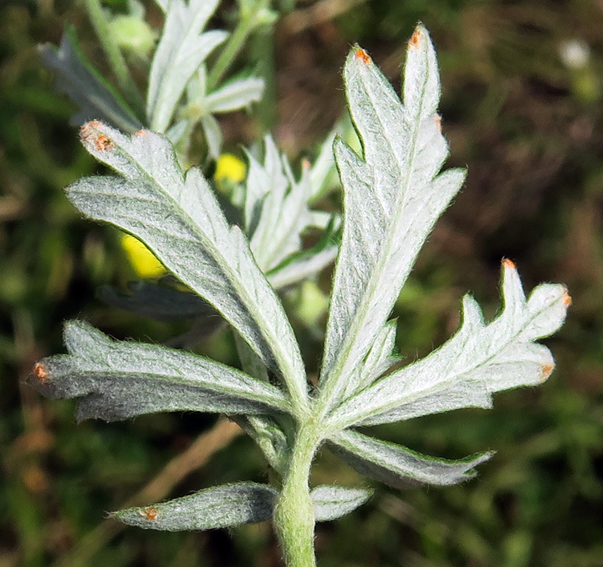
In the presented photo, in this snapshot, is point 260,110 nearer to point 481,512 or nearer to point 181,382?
point 481,512

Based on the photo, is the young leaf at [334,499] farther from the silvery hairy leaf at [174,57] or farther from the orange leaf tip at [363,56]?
the silvery hairy leaf at [174,57]

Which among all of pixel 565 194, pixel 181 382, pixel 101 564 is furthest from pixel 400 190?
pixel 565 194

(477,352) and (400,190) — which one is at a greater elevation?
(400,190)

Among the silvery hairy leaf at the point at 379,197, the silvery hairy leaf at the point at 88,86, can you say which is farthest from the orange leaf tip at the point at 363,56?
the silvery hairy leaf at the point at 88,86

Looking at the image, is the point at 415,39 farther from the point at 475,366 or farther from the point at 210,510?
→ the point at 210,510

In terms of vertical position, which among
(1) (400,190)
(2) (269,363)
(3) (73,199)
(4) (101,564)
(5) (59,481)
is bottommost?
(4) (101,564)
